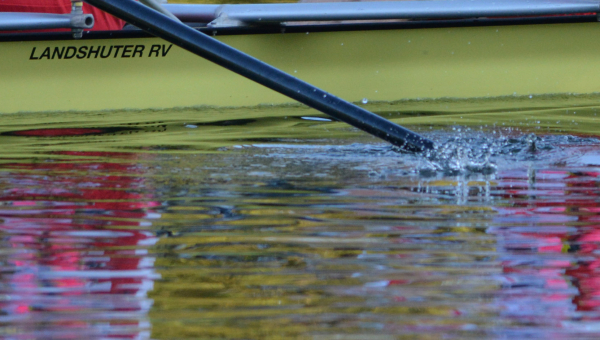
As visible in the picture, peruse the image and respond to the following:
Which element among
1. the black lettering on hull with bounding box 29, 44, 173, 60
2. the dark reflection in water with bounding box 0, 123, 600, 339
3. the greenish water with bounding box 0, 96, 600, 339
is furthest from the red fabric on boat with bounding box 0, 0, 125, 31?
the dark reflection in water with bounding box 0, 123, 600, 339

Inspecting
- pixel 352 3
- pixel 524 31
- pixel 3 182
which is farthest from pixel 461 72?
pixel 3 182

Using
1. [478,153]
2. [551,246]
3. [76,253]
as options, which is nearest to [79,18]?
[478,153]

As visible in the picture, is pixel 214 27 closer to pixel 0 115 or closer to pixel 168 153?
pixel 0 115

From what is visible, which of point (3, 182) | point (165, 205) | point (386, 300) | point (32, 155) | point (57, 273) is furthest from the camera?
point (32, 155)

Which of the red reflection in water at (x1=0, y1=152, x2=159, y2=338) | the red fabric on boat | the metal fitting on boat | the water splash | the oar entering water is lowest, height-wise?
the red reflection in water at (x1=0, y1=152, x2=159, y2=338)

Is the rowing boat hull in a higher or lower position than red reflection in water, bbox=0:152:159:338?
higher

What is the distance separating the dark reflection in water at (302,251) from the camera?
1479 mm

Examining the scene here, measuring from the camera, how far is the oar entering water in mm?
3205

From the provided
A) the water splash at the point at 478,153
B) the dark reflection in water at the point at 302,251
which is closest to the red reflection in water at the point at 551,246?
the dark reflection in water at the point at 302,251

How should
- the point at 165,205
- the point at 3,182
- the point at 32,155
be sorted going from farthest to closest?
the point at 32,155, the point at 3,182, the point at 165,205

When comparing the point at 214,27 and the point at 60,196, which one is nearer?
the point at 60,196

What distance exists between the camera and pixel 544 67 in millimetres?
5738

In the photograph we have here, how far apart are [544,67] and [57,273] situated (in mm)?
4697

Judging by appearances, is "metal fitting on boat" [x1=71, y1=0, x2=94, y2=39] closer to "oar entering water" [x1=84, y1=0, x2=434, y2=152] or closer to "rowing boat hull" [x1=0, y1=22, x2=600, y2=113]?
"rowing boat hull" [x1=0, y1=22, x2=600, y2=113]
